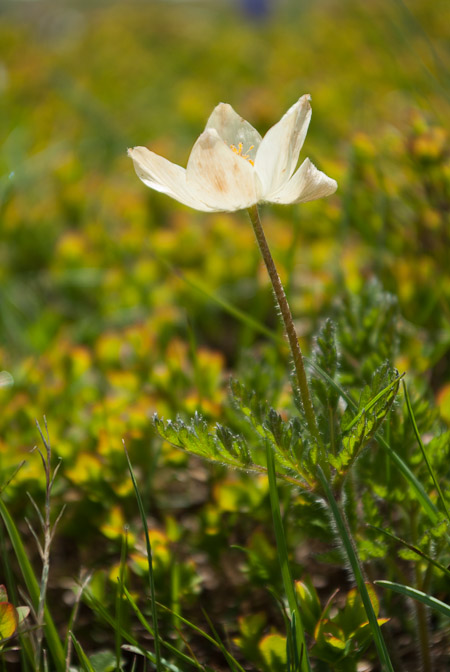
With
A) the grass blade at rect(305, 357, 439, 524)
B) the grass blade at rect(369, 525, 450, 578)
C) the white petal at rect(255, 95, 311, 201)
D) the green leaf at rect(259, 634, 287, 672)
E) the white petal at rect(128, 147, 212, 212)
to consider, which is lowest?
the green leaf at rect(259, 634, 287, 672)

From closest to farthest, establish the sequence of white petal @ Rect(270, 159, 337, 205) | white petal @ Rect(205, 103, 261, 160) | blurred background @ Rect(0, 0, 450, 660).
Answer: white petal @ Rect(270, 159, 337, 205)
white petal @ Rect(205, 103, 261, 160)
blurred background @ Rect(0, 0, 450, 660)

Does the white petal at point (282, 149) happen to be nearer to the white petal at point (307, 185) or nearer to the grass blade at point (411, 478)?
the white petal at point (307, 185)

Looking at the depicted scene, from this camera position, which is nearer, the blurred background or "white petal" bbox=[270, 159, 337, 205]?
"white petal" bbox=[270, 159, 337, 205]

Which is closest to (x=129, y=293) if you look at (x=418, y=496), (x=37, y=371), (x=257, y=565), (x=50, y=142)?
(x=37, y=371)

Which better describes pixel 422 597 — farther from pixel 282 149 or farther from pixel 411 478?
pixel 282 149

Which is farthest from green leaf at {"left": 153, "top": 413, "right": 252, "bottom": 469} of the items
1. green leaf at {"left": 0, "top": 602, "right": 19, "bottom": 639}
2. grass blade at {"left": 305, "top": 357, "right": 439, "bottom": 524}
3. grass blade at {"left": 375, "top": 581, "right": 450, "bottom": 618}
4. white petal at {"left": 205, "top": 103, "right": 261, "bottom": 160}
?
white petal at {"left": 205, "top": 103, "right": 261, "bottom": 160}

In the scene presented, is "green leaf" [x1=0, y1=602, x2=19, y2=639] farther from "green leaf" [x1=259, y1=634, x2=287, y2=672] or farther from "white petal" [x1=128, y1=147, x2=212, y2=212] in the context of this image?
"white petal" [x1=128, y1=147, x2=212, y2=212]
